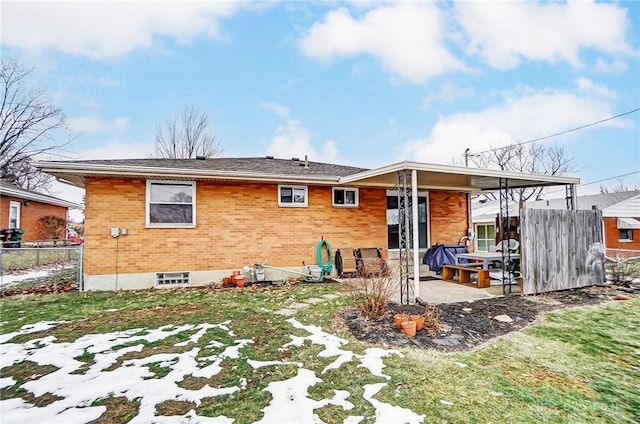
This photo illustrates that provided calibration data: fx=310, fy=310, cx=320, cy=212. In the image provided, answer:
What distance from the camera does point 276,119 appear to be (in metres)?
19.7

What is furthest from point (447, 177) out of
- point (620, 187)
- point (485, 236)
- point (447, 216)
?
point (620, 187)

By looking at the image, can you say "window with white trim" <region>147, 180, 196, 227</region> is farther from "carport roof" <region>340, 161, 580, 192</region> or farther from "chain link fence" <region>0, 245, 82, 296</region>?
"carport roof" <region>340, 161, 580, 192</region>

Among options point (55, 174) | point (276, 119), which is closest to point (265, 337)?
point (55, 174)

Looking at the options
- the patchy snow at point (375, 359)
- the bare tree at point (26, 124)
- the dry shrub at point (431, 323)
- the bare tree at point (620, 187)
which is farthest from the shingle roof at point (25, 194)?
the bare tree at point (620, 187)

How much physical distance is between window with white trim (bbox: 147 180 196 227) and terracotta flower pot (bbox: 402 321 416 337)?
21.1 feet

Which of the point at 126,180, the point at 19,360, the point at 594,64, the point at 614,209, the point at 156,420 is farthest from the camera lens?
the point at 614,209

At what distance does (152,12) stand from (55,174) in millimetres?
5323

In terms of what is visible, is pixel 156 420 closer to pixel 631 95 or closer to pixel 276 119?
pixel 276 119

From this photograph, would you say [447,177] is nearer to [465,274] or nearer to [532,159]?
[465,274]

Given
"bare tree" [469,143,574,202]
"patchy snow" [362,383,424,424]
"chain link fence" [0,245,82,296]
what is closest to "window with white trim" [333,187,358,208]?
"chain link fence" [0,245,82,296]

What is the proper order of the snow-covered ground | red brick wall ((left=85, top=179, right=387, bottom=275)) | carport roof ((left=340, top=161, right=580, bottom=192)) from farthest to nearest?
red brick wall ((left=85, top=179, right=387, bottom=275)) < carport roof ((left=340, top=161, right=580, bottom=192)) < the snow-covered ground

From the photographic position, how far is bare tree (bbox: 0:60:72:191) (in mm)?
21703

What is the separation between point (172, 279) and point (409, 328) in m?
6.63

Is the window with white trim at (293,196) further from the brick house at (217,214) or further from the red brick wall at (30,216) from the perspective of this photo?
the red brick wall at (30,216)
